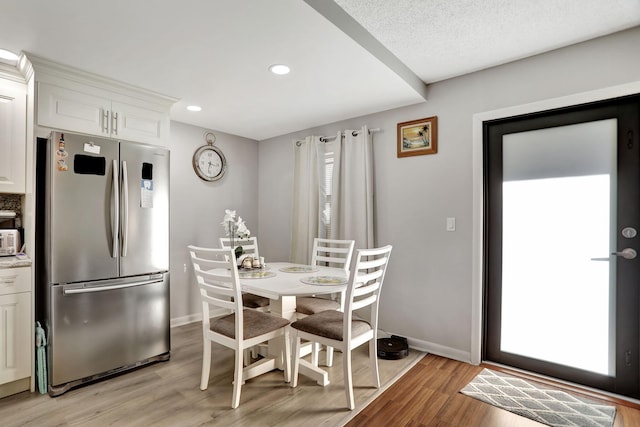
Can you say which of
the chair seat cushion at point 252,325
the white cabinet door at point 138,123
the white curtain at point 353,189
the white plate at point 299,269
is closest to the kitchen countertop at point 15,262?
the white cabinet door at point 138,123

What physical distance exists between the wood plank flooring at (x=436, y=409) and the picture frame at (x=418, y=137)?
1.94 m

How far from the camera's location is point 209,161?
162 inches

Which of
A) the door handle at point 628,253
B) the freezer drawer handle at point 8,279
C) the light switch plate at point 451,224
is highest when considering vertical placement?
the light switch plate at point 451,224

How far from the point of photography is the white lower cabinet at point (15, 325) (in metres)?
2.25

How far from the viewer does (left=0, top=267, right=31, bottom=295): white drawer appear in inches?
88.4

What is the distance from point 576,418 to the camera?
2.04 meters

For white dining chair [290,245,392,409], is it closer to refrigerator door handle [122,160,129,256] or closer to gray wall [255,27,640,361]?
gray wall [255,27,640,361]

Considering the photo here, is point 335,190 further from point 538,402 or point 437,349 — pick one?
point 538,402

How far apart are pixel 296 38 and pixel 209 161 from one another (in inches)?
96.2

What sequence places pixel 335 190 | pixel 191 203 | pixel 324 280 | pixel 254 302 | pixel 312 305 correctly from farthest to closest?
pixel 191 203 < pixel 335 190 < pixel 254 302 < pixel 312 305 < pixel 324 280

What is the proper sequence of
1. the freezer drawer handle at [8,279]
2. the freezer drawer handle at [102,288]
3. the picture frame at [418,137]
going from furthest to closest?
the picture frame at [418,137] → the freezer drawer handle at [102,288] → the freezer drawer handle at [8,279]

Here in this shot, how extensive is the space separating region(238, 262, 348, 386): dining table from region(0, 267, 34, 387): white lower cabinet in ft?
4.84

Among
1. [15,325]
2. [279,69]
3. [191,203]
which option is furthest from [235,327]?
[191,203]

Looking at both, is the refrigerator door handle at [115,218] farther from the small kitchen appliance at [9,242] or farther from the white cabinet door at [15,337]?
the small kitchen appliance at [9,242]
